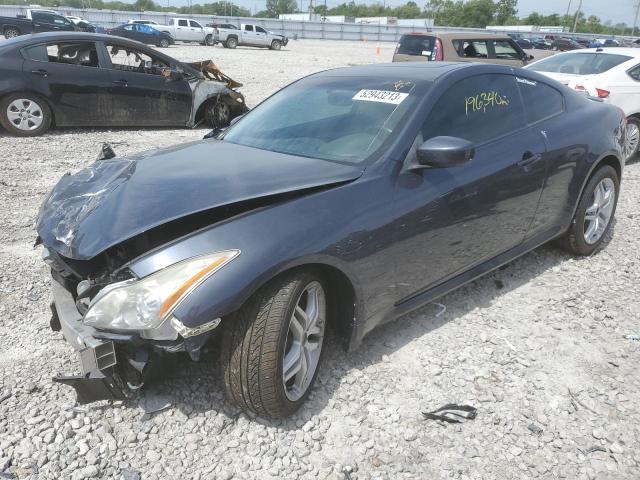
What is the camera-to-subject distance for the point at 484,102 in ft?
10.8

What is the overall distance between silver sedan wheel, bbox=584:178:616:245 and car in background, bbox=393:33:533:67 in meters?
8.48

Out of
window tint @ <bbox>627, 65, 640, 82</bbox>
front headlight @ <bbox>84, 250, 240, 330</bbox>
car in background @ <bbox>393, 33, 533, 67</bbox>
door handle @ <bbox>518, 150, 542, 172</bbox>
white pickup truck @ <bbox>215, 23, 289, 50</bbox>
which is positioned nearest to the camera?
front headlight @ <bbox>84, 250, 240, 330</bbox>

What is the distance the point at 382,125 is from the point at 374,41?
62.2 meters

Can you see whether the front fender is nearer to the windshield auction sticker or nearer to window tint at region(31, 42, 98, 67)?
the windshield auction sticker

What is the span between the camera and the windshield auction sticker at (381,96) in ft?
9.73

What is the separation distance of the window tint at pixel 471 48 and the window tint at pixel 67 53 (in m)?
8.20

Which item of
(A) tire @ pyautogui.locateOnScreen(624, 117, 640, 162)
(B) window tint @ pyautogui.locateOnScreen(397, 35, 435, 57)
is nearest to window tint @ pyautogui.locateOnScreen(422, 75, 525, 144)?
(A) tire @ pyautogui.locateOnScreen(624, 117, 640, 162)

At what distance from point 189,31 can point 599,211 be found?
117 ft

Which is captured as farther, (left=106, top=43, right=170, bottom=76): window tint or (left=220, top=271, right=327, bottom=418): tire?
(left=106, top=43, right=170, bottom=76): window tint

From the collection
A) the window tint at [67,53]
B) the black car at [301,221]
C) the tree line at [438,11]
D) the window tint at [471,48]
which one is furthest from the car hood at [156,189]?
the tree line at [438,11]

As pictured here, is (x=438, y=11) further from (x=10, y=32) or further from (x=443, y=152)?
(x=443, y=152)

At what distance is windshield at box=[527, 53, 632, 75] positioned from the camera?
304 inches

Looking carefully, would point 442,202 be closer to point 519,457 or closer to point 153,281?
point 519,457

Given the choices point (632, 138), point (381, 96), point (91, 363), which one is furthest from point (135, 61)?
point (632, 138)
